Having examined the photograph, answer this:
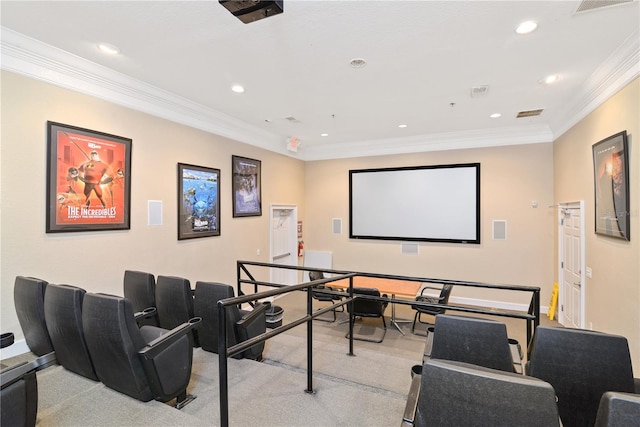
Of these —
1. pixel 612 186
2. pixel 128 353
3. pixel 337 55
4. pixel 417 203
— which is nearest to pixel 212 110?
pixel 337 55

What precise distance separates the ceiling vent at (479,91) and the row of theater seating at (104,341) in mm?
3942

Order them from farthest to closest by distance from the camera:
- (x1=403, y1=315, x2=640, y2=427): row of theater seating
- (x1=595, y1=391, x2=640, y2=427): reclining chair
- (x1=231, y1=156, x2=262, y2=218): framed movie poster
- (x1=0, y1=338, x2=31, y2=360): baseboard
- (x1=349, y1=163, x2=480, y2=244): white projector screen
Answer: (x1=349, y1=163, x2=480, y2=244): white projector screen < (x1=231, y1=156, x2=262, y2=218): framed movie poster < (x1=0, y1=338, x2=31, y2=360): baseboard < (x1=403, y1=315, x2=640, y2=427): row of theater seating < (x1=595, y1=391, x2=640, y2=427): reclining chair

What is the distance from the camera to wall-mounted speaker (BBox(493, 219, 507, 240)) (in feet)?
19.6

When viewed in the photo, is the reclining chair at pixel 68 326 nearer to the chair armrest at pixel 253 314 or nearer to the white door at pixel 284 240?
the chair armrest at pixel 253 314

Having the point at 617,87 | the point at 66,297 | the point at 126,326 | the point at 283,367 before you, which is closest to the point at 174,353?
the point at 126,326

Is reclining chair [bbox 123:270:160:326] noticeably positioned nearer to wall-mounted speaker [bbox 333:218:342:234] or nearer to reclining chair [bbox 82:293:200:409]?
reclining chair [bbox 82:293:200:409]

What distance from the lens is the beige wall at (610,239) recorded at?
2.94 meters

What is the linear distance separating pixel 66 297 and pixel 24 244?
1251 millimetres

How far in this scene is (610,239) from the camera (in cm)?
347

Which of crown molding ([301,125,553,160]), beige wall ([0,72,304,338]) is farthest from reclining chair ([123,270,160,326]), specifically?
crown molding ([301,125,553,160])

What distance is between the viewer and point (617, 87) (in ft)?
10.7

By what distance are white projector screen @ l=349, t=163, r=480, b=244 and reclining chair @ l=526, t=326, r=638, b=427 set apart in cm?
483

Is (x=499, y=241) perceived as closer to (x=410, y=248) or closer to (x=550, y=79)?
(x=410, y=248)

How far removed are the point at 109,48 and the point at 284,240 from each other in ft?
16.5
